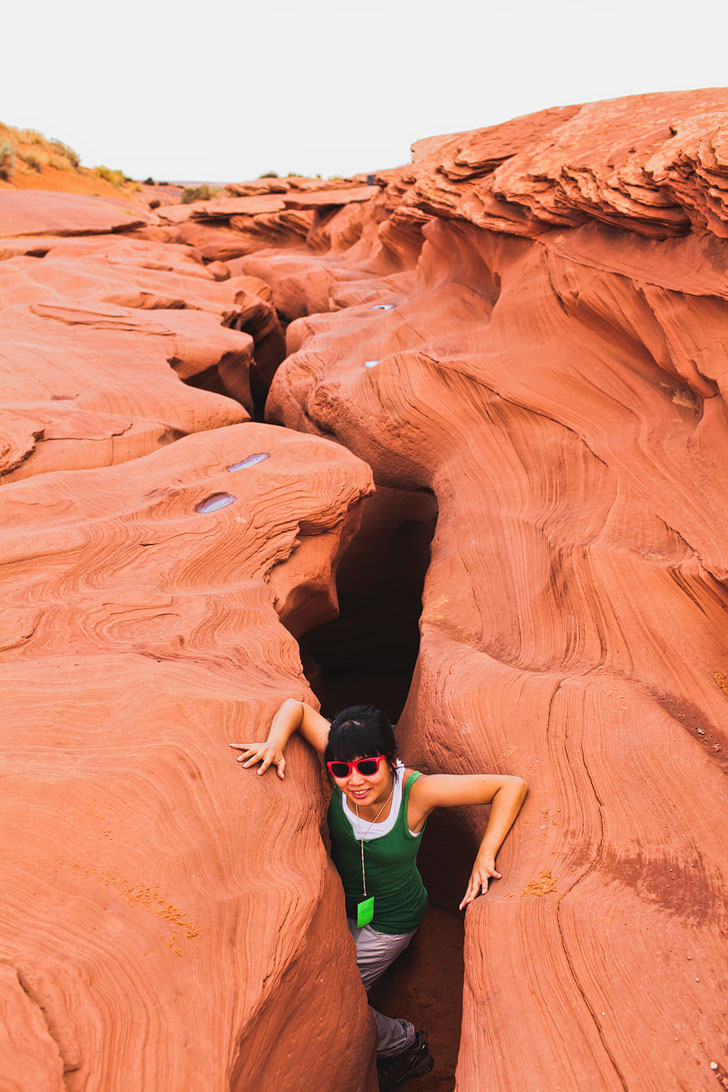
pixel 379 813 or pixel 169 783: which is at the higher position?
pixel 169 783

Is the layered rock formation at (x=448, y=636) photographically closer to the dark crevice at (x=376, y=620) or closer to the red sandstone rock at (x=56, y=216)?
the dark crevice at (x=376, y=620)

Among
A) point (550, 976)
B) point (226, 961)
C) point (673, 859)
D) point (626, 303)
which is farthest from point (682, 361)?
point (226, 961)

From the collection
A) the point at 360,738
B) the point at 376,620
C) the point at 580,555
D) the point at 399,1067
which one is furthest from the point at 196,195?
the point at 399,1067

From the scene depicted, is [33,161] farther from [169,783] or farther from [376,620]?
[169,783]

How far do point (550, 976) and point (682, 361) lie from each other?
10.3 ft

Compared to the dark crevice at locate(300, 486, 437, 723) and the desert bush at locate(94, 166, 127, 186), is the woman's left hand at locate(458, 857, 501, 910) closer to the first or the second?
the dark crevice at locate(300, 486, 437, 723)

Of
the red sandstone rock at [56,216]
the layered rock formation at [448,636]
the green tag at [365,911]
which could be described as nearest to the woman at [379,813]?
the green tag at [365,911]

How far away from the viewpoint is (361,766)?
2660mm

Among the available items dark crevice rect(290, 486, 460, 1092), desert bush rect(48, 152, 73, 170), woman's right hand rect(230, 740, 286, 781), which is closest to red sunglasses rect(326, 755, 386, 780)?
woman's right hand rect(230, 740, 286, 781)

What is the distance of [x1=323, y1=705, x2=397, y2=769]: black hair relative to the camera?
8.71 ft

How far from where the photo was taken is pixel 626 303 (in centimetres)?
455

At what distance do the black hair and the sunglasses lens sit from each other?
2cm

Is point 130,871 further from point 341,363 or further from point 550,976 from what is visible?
point 341,363

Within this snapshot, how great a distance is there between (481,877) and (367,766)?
1.88 ft
